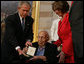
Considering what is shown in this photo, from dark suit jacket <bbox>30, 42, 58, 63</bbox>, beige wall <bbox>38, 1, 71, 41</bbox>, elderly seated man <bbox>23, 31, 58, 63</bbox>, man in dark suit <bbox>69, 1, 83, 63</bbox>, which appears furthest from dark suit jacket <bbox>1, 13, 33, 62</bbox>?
beige wall <bbox>38, 1, 71, 41</bbox>

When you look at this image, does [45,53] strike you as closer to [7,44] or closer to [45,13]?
[7,44]

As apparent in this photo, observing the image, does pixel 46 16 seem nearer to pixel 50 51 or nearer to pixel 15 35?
pixel 50 51

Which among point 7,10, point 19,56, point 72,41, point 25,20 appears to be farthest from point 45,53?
point 7,10

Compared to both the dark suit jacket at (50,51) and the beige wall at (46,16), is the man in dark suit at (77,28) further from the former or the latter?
the beige wall at (46,16)

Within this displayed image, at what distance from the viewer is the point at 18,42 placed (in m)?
2.63

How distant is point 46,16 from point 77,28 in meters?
2.65

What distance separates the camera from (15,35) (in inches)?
101

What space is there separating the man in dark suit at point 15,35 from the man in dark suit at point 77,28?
0.86 meters

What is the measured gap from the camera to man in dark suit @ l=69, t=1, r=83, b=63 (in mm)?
1832

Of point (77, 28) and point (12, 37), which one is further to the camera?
point (12, 37)

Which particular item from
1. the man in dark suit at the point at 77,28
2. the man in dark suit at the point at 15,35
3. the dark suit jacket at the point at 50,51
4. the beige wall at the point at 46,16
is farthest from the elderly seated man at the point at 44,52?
the beige wall at the point at 46,16

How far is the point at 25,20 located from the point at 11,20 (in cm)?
30

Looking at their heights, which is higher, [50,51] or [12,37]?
[12,37]

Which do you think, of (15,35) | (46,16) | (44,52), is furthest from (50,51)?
(46,16)
